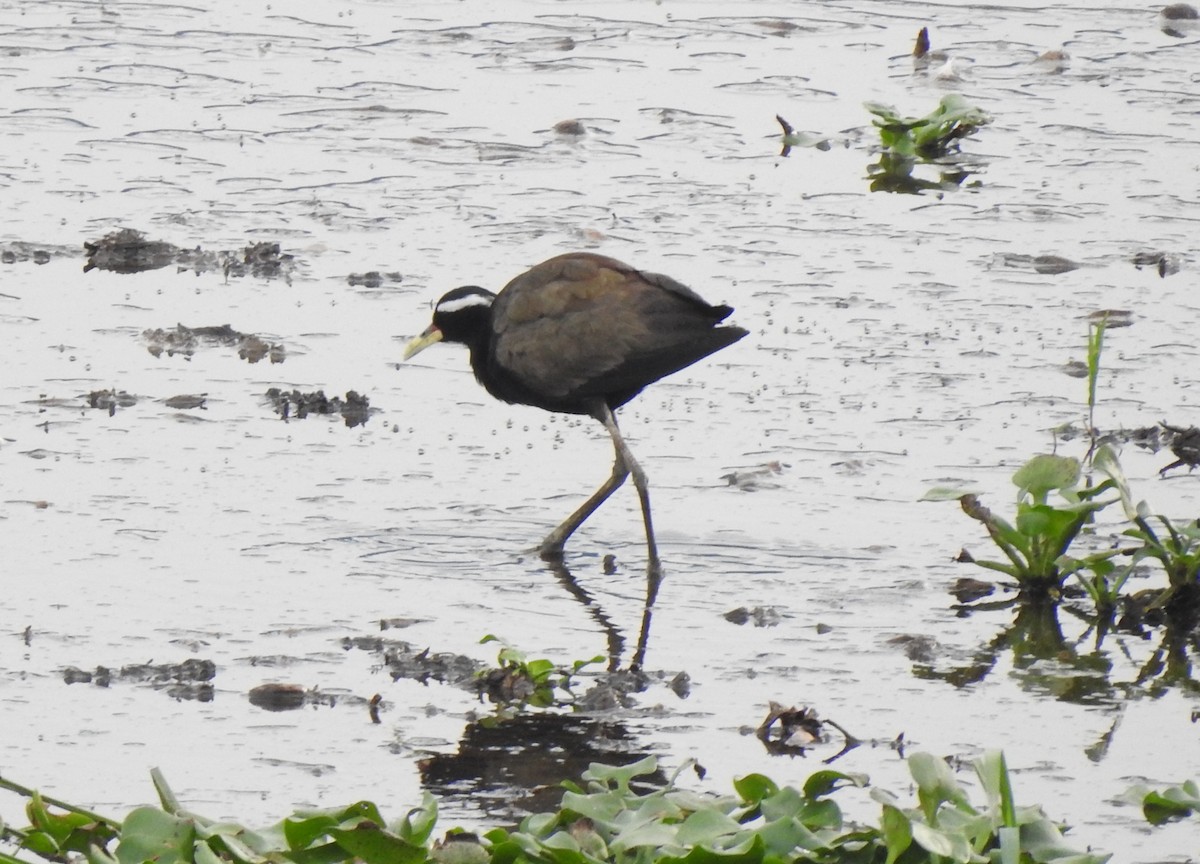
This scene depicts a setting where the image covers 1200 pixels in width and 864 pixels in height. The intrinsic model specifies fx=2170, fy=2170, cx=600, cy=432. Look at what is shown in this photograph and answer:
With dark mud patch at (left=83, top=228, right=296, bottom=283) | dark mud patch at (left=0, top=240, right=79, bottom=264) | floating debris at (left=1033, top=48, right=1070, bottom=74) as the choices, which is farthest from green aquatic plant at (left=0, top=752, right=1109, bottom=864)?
floating debris at (left=1033, top=48, right=1070, bottom=74)

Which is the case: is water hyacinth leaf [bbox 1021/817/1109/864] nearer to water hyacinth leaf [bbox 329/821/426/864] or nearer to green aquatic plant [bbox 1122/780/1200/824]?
green aquatic plant [bbox 1122/780/1200/824]

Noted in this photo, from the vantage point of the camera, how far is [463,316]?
8.95 metres

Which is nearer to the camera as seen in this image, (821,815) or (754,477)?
(821,815)

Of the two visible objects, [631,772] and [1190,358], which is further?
[1190,358]

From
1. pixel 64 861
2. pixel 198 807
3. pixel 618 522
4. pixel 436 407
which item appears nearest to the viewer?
pixel 64 861

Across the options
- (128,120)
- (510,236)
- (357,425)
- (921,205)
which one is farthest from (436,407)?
(128,120)

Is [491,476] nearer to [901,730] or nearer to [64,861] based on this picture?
[901,730]

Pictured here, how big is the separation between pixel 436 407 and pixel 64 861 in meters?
4.76

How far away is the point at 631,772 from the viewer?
5.06 meters

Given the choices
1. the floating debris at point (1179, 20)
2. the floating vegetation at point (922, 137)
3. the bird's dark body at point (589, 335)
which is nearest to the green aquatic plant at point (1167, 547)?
the bird's dark body at point (589, 335)

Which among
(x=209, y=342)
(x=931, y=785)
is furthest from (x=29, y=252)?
(x=931, y=785)

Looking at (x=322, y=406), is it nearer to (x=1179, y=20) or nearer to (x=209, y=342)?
(x=209, y=342)

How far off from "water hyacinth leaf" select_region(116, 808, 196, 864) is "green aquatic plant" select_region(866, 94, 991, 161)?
949cm

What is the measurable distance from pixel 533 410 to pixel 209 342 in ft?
5.04
